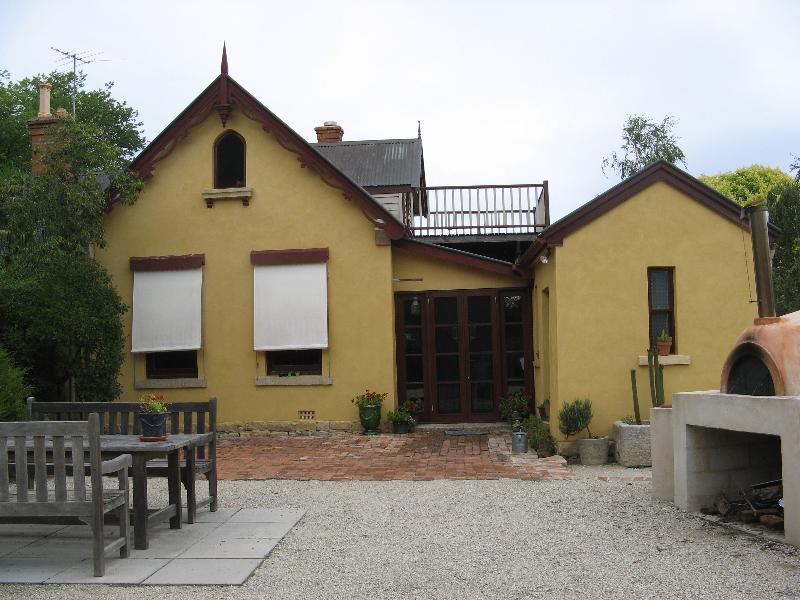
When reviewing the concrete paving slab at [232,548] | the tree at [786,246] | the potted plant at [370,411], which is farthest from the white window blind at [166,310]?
the tree at [786,246]

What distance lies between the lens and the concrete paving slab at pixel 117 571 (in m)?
5.18

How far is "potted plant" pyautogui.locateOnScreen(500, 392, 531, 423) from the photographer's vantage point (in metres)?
13.6

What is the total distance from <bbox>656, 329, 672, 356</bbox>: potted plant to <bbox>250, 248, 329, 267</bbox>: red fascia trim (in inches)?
216

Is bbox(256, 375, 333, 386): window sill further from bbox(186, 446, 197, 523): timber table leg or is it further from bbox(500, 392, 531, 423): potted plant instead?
bbox(186, 446, 197, 523): timber table leg

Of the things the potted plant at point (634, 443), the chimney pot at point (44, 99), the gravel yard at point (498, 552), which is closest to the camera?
the gravel yard at point (498, 552)

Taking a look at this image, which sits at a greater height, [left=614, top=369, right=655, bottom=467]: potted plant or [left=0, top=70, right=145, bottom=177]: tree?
[left=0, top=70, right=145, bottom=177]: tree

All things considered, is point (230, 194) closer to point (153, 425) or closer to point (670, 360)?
point (670, 360)

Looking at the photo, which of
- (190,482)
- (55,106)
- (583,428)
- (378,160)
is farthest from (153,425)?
(55,106)

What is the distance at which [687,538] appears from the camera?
244 inches

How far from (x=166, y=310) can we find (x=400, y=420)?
433 cm

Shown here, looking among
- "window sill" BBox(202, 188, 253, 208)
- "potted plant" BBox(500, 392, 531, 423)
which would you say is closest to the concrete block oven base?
"potted plant" BBox(500, 392, 531, 423)

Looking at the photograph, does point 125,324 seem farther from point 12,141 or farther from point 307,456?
point 12,141

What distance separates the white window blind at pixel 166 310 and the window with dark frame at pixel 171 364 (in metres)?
0.34

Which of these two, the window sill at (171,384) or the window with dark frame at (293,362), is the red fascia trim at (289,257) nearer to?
the window with dark frame at (293,362)
